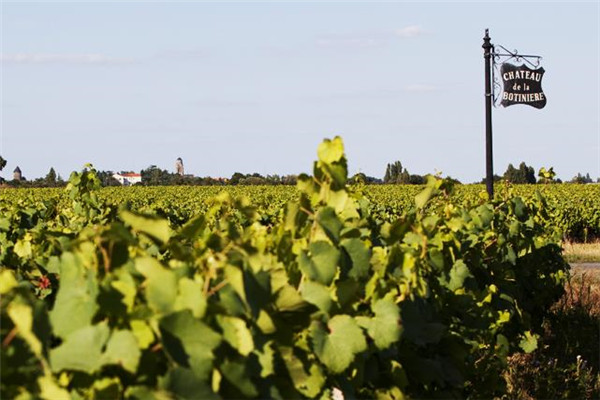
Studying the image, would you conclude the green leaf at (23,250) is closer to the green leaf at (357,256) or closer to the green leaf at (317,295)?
the green leaf at (357,256)

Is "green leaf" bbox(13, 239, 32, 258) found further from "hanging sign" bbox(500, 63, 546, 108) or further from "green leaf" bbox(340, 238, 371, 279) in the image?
"hanging sign" bbox(500, 63, 546, 108)

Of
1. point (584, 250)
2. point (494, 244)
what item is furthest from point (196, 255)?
point (584, 250)

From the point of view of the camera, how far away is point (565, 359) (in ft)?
31.3

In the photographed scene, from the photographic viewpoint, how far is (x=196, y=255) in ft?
10.1

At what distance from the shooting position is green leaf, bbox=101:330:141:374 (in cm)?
232

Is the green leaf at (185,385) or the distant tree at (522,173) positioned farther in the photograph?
the distant tree at (522,173)

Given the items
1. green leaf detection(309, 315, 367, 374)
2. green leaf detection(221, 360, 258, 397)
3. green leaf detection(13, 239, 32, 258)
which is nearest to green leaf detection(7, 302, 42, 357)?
green leaf detection(221, 360, 258, 397)

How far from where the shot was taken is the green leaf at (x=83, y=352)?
2334 mm

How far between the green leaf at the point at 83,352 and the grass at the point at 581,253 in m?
19.9

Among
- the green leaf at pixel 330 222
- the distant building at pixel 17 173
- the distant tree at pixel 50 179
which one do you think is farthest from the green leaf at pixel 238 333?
the distant building at pixel 17 173

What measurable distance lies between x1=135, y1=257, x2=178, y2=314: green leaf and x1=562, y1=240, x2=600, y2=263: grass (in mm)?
19757

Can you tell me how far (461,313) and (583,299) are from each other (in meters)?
7.31

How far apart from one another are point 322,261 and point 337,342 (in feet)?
0.90

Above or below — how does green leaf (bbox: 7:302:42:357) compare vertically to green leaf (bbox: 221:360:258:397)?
above
